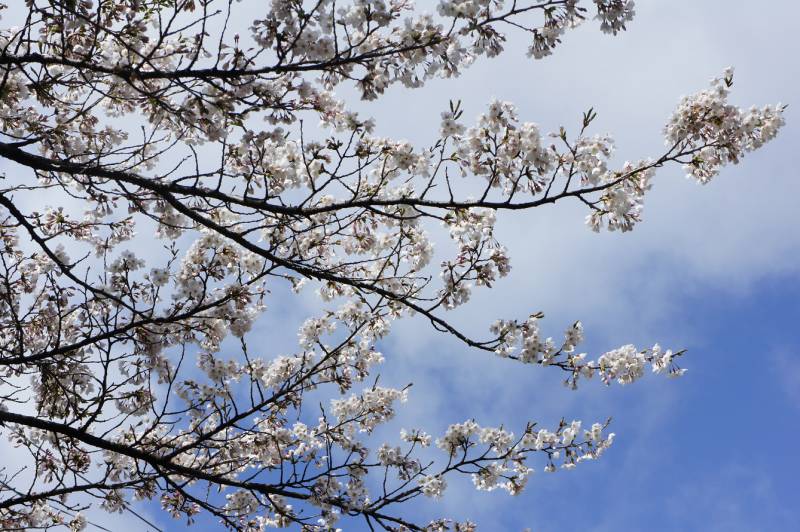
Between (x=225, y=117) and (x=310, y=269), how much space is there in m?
1.73

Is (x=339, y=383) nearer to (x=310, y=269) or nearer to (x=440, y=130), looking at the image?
(x=310, y=269)

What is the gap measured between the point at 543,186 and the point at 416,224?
1505 mm

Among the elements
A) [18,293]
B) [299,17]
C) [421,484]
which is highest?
[18,293]

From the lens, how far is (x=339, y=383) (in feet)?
25.1

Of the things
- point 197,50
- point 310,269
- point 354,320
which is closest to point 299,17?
point 197,50

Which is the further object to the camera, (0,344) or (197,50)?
(0,344)

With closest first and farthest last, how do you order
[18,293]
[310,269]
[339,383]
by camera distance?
[310,269]
[339,383]
[18,293]

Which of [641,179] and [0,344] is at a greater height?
[0,344]

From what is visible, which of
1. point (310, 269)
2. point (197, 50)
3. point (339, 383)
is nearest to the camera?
point (197, 50)

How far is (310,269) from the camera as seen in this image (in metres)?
6.33

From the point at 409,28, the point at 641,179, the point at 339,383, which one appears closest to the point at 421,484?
the point at 339,383

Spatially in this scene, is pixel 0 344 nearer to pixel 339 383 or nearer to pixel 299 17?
pixel 339 383

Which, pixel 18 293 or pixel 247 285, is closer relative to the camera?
pixel 247 285

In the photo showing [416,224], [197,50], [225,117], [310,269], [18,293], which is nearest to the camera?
[197,50]
